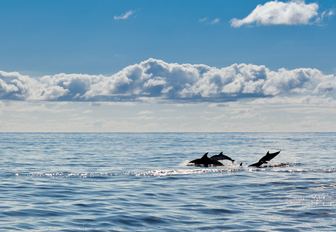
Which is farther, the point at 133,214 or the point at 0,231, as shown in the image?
the point at 133,214

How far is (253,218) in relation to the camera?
1950 cm

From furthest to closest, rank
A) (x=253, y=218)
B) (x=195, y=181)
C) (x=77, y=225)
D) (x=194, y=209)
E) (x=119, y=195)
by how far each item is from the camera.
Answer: (x=195, y=181) < (x=119, y=195) < (x=194, y=209) < (x=253, y=218) < (x=77, y=225)

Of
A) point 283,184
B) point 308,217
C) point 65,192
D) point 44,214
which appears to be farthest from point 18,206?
point 283,184

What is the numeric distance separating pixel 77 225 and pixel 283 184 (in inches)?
605

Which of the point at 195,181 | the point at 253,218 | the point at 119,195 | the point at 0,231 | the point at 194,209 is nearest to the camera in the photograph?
the point at 0,231

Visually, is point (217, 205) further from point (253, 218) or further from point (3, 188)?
point (3, 188)

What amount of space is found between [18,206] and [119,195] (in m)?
5.23

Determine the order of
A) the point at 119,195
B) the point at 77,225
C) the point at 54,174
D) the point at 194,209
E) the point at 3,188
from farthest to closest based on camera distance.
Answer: the point at 54,174
the point at 3,188
the point at 119,195
the point at 194,209
the point at 77,225

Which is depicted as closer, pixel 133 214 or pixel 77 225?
pixel 77 225

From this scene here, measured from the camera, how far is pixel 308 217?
19734 millimetres

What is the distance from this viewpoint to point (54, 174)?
3791 centimetres

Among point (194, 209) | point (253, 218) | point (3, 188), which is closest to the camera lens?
point (253, 218)

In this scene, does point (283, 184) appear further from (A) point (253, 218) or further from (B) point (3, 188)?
(B) point (3, 188)

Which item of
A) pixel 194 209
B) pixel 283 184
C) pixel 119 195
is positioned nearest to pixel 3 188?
pixel 119 195
